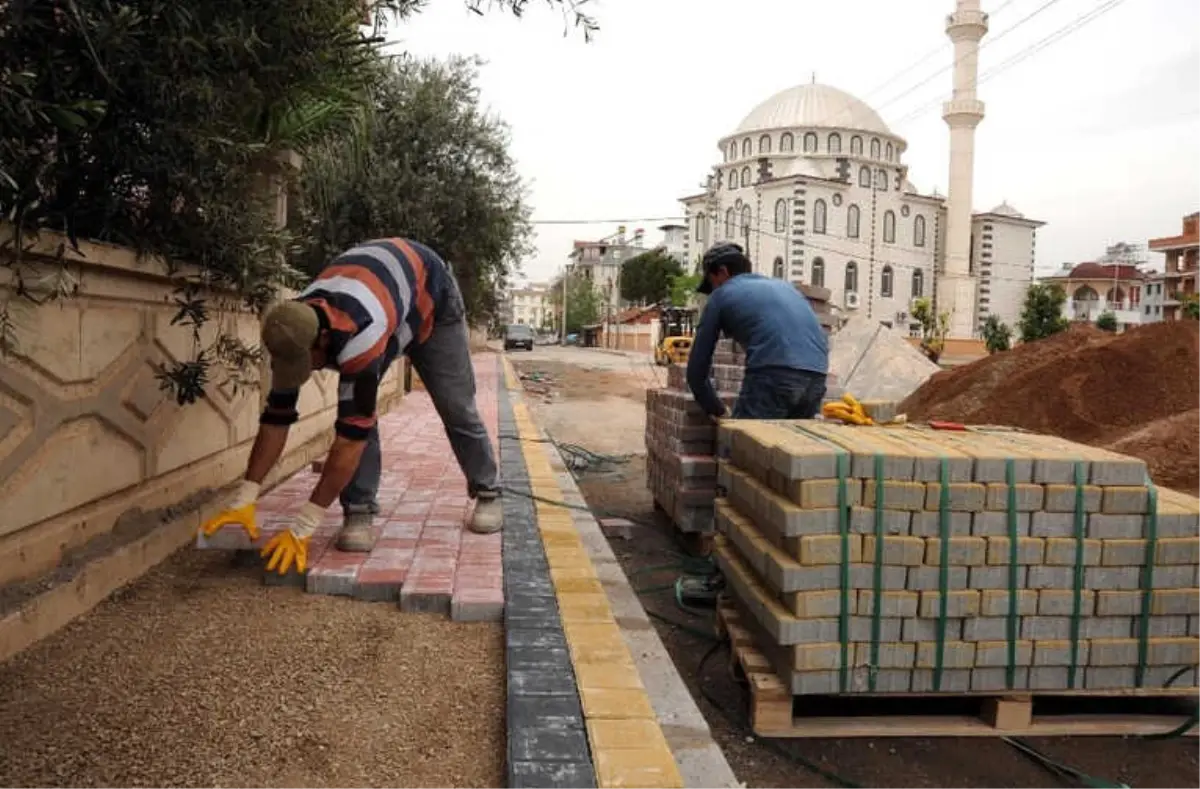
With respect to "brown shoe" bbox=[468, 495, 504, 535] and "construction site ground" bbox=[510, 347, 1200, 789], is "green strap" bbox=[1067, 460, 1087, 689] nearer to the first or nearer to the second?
"construction site ground" bbox=[510, 347, 1200, 789]

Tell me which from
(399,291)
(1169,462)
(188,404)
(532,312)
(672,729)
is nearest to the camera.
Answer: (672,729)

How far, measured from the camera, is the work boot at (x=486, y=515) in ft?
14.9

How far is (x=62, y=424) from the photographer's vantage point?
3.17 metres

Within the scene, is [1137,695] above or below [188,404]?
below

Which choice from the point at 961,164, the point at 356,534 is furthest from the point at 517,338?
the point at 356,534

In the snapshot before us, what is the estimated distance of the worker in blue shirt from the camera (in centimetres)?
485

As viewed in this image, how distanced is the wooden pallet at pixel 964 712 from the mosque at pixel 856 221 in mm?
58933

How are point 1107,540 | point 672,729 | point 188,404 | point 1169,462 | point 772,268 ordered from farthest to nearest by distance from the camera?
point 772,268
point 1169,462
point 188,404
point 1107,540
point 672,729

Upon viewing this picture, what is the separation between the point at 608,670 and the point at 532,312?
6402 inches

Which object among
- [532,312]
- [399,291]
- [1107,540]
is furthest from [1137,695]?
[532,312]

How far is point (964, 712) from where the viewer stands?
3.23 metres

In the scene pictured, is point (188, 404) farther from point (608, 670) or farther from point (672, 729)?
point (672, 729)

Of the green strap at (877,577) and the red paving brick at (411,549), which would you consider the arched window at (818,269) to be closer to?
the red paving brick at (411,549)

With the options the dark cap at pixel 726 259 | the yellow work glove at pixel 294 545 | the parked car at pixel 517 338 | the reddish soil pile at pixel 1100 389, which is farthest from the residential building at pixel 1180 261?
the yellow work glove at pixel 294 545
